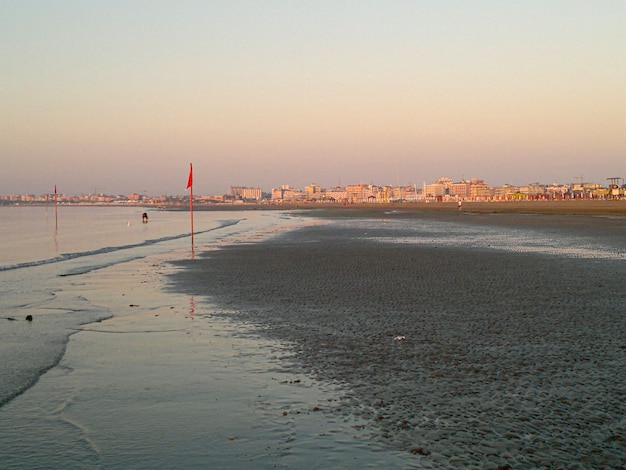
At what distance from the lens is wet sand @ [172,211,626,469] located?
4.99m

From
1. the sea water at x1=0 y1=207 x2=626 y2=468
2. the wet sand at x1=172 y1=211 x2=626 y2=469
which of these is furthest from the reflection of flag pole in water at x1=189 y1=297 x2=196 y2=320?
the wet sand at x1=172 y1=211 x2=626 y2=469

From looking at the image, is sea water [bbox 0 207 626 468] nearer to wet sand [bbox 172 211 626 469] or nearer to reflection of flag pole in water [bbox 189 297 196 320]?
reflection of flag pole in water [bbox 189 297 196 320]

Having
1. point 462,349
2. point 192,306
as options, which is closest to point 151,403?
point 462,349

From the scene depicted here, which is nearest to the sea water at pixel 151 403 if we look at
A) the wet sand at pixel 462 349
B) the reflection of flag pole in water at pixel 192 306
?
the reflection of flag pole in water at pixel 192 306

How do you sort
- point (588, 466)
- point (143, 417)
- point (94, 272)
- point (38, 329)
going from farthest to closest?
point (94, 272) → point (38, 329) → point (143, 417) → point (588, 466)

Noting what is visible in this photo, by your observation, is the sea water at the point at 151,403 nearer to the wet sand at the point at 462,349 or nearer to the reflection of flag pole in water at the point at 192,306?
the reflection of flag pole in water at the point at 192,306

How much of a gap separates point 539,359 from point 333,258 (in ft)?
47.5

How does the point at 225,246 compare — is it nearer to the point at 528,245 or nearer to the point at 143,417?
the point at 528,245

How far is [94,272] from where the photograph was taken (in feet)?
62.4

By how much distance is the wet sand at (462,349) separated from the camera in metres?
4.99

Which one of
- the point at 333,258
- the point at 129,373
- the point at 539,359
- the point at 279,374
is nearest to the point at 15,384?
the point at 129,373

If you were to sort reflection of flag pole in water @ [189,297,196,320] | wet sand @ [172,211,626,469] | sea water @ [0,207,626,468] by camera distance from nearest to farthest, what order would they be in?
sea water @ [0,207,626,468]
wet sand @ [172,211,626,469]
reflection of flag pole in water @ [189,297,196,320]

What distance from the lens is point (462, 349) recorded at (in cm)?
816

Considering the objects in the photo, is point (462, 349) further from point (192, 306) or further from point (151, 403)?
point (192, 306)
